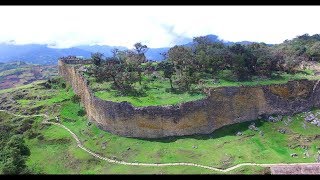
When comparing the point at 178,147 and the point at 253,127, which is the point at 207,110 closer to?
the point at 253,127

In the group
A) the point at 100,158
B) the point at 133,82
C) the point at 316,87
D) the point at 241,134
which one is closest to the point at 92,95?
the point at 133,82

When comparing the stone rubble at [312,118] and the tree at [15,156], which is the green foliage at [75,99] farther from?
the stone rubble at [312,118]

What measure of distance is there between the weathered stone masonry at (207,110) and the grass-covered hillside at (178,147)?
941 mm

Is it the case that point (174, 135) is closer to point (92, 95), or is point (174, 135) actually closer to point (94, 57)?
point (92, 95)

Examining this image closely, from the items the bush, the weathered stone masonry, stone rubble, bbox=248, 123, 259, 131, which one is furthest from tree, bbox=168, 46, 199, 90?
the bush

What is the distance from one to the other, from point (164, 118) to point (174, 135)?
84.1 inches

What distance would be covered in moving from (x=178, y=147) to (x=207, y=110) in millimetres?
5786

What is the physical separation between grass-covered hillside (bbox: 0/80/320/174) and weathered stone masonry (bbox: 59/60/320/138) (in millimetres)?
941

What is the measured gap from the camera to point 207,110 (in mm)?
40438

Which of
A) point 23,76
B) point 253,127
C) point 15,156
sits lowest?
point 23,76

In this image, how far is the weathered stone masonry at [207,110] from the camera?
39.2 metres

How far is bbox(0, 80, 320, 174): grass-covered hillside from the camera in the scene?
34.8 m

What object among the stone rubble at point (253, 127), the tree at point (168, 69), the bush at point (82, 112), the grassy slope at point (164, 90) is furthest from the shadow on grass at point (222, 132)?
the bush at point (82, 112)

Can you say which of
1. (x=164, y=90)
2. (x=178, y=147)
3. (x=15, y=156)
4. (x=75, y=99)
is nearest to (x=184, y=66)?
(x=164, y=90)
